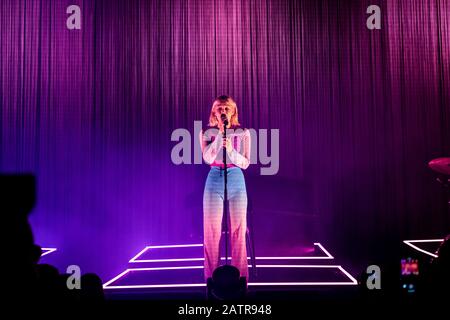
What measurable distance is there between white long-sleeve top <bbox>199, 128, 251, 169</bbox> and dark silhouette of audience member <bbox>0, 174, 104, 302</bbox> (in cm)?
166

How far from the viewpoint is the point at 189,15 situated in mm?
5094

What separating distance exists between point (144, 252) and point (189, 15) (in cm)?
303

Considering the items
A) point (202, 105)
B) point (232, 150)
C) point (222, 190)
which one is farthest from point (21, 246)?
point (202, 105)

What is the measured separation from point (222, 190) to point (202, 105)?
2370mm

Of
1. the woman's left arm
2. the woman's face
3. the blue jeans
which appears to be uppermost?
the woman's face

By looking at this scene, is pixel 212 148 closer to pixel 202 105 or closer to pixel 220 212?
pixel 220 212

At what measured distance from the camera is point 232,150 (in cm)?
290

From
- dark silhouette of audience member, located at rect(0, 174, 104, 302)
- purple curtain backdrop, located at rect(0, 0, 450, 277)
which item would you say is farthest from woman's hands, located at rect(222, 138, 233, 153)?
purple curtain backdrop, located at rect(0, 0, 450, 277)

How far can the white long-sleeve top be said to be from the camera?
115 inches

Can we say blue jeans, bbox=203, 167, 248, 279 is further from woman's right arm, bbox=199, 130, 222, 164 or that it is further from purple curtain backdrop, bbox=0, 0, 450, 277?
purple curtain backdrop, bbox=0, 0, 450, 277

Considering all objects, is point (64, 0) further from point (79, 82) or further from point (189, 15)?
point (189, 15)

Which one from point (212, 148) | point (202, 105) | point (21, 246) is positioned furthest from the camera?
point (202, 105)

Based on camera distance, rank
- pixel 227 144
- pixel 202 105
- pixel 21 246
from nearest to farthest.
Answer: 1. pixel 21 246
2. pixel 227 144
3. pixel 202 105

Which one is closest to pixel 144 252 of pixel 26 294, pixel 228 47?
pixel 228 47
